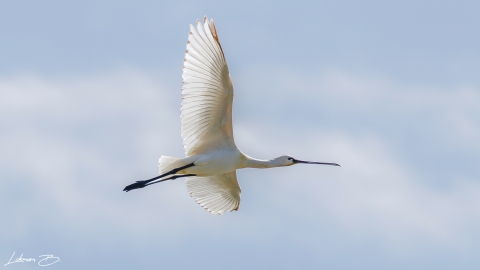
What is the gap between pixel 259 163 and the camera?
1923 cm

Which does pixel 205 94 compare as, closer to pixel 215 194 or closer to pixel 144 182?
pixel 144 182

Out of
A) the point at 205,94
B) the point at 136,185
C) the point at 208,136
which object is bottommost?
the point at 136,185

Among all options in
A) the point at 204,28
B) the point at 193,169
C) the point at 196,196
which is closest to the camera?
the point at 204,28

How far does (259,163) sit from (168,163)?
1617 mm

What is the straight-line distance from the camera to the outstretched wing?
1998 cm

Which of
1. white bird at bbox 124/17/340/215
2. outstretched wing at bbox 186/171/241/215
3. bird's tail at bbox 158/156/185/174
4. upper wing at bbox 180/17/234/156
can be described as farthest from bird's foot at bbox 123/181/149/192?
outstretched wing at bbox 186/171/241/215

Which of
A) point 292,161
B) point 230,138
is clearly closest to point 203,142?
point 230,138

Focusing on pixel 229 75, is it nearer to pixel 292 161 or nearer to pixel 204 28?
pixel 204 28

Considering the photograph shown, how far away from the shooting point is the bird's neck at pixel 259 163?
19094 millimetres

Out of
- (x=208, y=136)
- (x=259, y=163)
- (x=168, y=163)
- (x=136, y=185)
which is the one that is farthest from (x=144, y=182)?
(x=259, y=163)

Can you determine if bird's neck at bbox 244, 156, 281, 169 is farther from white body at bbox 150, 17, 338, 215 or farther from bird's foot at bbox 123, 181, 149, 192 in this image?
bird's foot at bbox 123, 181, 149, 192

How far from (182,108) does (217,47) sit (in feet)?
4.30

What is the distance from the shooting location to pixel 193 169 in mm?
18812

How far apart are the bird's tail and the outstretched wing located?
1191 mm
